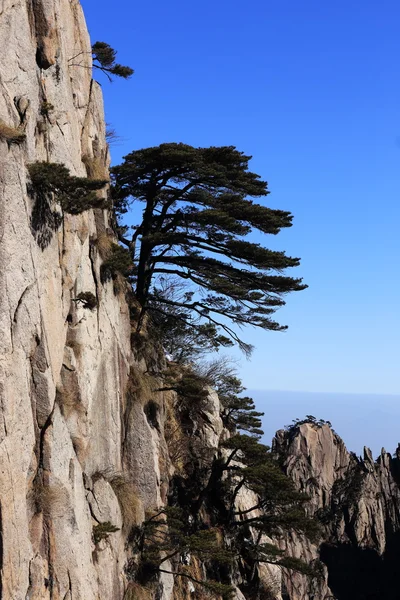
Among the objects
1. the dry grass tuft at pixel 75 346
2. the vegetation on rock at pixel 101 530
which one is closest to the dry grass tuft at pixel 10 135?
the dry grass tuft at pixel 75 346

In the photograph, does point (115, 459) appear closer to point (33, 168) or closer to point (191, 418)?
point (191, 418)

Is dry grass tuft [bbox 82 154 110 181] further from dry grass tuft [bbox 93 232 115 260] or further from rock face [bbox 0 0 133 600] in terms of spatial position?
dry grass tuft [bbox 93 232 115 260]

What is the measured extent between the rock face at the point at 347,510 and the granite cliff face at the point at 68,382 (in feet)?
90.0

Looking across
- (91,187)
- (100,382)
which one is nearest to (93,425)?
(100,382)

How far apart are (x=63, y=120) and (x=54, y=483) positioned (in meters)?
9.58

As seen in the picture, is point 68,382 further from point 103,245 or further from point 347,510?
point 347,510

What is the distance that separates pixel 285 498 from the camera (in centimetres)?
2839

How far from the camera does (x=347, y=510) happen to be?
6259 centimetres

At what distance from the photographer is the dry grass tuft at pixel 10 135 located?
16.0m

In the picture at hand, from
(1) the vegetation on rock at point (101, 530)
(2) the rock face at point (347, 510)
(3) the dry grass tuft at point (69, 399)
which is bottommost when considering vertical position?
(2) the rock face at point (347, 510)

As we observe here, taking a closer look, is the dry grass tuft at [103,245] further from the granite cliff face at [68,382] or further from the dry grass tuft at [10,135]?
the dry grass tuft at [10,135]

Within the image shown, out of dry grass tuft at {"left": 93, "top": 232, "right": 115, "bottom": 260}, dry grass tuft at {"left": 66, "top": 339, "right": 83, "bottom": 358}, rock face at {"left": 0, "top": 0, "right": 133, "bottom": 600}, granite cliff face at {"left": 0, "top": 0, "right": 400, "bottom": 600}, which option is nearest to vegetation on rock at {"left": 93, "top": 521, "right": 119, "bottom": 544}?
granite cliff face at {"left": 0, "top": 0, "right": 400, "bottom": 600}

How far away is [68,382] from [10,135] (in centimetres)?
704

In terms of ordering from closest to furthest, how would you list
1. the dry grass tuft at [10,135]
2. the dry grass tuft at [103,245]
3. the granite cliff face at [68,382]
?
1. the granite cliff face at [68,382]
2. the dry grass tuft at [10,135]
3. the dry grass tuft at [103,245]
